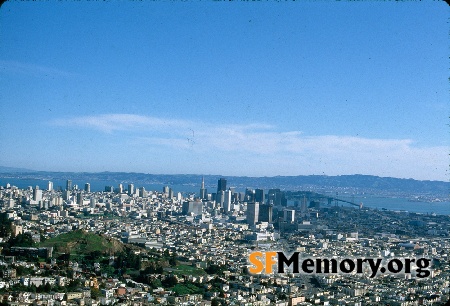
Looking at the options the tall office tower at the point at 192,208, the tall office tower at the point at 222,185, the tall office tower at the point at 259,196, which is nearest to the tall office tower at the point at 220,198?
the tall office tower at the point at 222,185

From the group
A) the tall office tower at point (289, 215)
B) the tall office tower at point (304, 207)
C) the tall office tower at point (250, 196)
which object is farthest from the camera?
the tall office tower at point (250, 196)

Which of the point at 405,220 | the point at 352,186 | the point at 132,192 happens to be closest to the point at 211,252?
the point at 405,220

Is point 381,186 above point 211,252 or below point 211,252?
above

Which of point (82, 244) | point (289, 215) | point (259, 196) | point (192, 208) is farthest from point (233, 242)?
point (259, 196)

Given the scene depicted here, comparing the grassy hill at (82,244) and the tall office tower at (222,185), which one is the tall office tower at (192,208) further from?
the grassy hill at (82,244)

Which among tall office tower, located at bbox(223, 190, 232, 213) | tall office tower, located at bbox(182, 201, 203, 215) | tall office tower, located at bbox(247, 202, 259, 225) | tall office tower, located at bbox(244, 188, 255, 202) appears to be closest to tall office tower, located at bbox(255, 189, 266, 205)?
tall office tower, located at bbox(244, 188, 255, 202)

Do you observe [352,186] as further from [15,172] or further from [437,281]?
[15,172]

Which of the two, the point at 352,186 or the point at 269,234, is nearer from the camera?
the point at 269,234

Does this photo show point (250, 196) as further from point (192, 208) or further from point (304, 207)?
point (304, 207)
